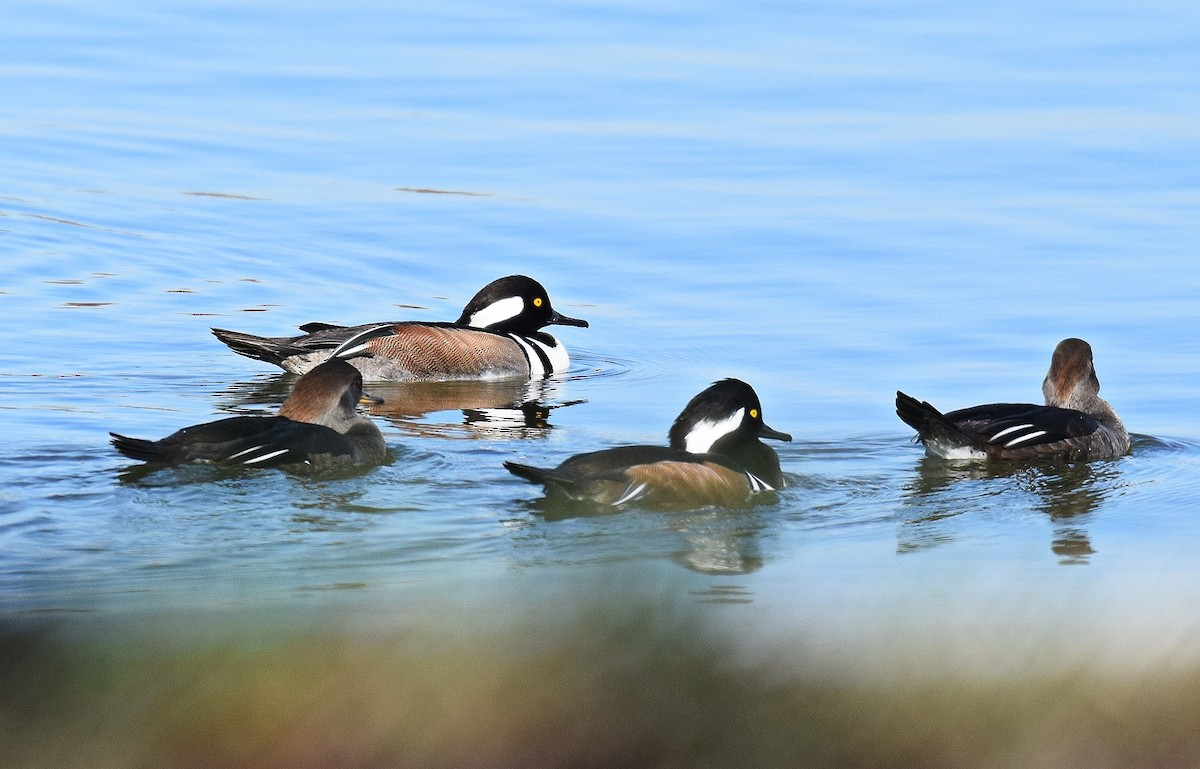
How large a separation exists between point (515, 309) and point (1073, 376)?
541 centimetres

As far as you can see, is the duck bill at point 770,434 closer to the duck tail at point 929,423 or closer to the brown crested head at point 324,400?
the duck tail at point 929,423

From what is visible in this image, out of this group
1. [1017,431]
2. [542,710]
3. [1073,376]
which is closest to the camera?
[542,710]

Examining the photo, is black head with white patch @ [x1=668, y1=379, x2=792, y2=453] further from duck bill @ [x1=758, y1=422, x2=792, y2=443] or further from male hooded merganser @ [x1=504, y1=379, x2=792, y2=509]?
duck bill @ [x1=758, y1=422, x2=792, y2=443]

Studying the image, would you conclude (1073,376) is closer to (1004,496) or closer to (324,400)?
(1004,496)

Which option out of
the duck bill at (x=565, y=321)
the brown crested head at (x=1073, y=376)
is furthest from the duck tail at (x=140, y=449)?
the duck bill at (x=565, y=321)

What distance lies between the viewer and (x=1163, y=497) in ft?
29.6

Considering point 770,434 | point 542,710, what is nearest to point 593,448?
point 770,434

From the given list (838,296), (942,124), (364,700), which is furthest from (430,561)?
(942,124)

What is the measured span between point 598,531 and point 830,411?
382 cm

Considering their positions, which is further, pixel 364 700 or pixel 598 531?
pixel 598 531

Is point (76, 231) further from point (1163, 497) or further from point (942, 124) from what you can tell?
point (1163, 497)

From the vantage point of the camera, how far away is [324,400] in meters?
9.72

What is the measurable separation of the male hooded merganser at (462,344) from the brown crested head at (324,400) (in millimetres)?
3621

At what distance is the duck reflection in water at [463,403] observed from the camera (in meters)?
11.4
